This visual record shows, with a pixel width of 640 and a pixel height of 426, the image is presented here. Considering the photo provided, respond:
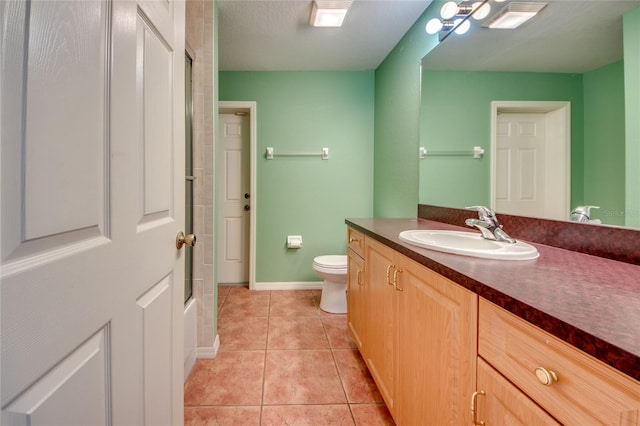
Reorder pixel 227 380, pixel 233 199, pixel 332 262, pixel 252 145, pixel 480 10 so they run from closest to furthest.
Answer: pixel 480 10 → pixel 227 380 → pixel 332 262 → pixel 252 145 → pixel 233 199

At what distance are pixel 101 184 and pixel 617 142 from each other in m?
1.47

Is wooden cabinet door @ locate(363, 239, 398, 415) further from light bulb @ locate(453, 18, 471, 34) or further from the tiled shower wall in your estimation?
light bulb @ locate(453, 18, 471, 34)

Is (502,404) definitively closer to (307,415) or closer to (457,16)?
(307,415)

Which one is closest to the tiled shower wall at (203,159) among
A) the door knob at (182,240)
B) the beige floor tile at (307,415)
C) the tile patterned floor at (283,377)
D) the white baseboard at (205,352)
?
the white baseboard at (205,352)

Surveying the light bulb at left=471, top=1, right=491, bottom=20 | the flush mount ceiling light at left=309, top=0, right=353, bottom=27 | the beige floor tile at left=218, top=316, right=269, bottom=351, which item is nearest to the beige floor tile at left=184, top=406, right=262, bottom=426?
the beige floor tile at left=218, top=316, right=269, bottom=351

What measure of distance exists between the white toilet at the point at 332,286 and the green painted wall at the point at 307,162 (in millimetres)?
551

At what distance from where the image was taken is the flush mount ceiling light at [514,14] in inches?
48.4

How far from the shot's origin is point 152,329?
79 cm

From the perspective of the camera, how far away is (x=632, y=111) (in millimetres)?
889

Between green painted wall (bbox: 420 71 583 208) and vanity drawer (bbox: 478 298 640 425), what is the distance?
81cm

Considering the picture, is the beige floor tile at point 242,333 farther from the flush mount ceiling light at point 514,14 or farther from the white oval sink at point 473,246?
the flush mount ceiling light at point 514,14

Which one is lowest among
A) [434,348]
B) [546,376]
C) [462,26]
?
[434,348]

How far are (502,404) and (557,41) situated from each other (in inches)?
53.8

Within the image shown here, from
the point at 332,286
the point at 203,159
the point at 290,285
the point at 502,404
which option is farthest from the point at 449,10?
the point at 290,285
